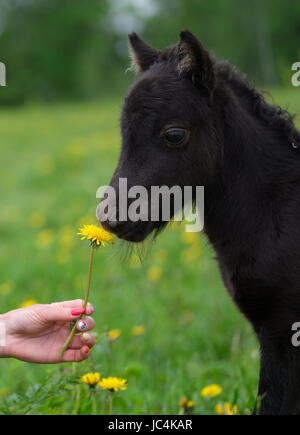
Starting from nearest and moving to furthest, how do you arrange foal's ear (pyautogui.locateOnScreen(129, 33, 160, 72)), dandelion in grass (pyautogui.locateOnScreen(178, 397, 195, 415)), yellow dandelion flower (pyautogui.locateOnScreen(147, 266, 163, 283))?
dandelion in grass (pyautogui.locateOnScreen(178, 397, 195, 415)), foal's ear (pyautogui.locateOnScreen(129, 33, 160, 72)), yellow dandelion flower (pyautogui.locateOnScreen(147, 266, 163, 283))

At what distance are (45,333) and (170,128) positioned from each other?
100 centimetres

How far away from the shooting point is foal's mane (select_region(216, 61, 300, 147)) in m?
2.35

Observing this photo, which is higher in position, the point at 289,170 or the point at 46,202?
the point at 46,202

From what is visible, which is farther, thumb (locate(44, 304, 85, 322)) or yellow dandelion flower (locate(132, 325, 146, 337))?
yellow dandelion flower (locate(132, 325, 146, 337))

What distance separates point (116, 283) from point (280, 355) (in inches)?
99.4

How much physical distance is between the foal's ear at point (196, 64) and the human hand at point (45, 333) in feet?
3.35

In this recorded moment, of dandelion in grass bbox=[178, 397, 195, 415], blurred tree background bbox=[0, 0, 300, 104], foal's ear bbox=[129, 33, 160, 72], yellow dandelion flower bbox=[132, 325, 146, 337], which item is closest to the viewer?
dandelion in grass bbox=[178, 397, 195, 415]

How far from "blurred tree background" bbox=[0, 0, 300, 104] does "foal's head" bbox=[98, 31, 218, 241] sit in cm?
2311

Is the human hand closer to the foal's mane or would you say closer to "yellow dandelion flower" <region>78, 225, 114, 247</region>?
"yellow dandelion flower" <region>78, 225, 114, 247</region>

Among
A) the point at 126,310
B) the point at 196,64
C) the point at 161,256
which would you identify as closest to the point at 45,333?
the point at 196,64

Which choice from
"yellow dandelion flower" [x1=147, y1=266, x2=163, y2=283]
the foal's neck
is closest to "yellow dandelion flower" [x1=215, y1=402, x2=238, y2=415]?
the foal's neck
